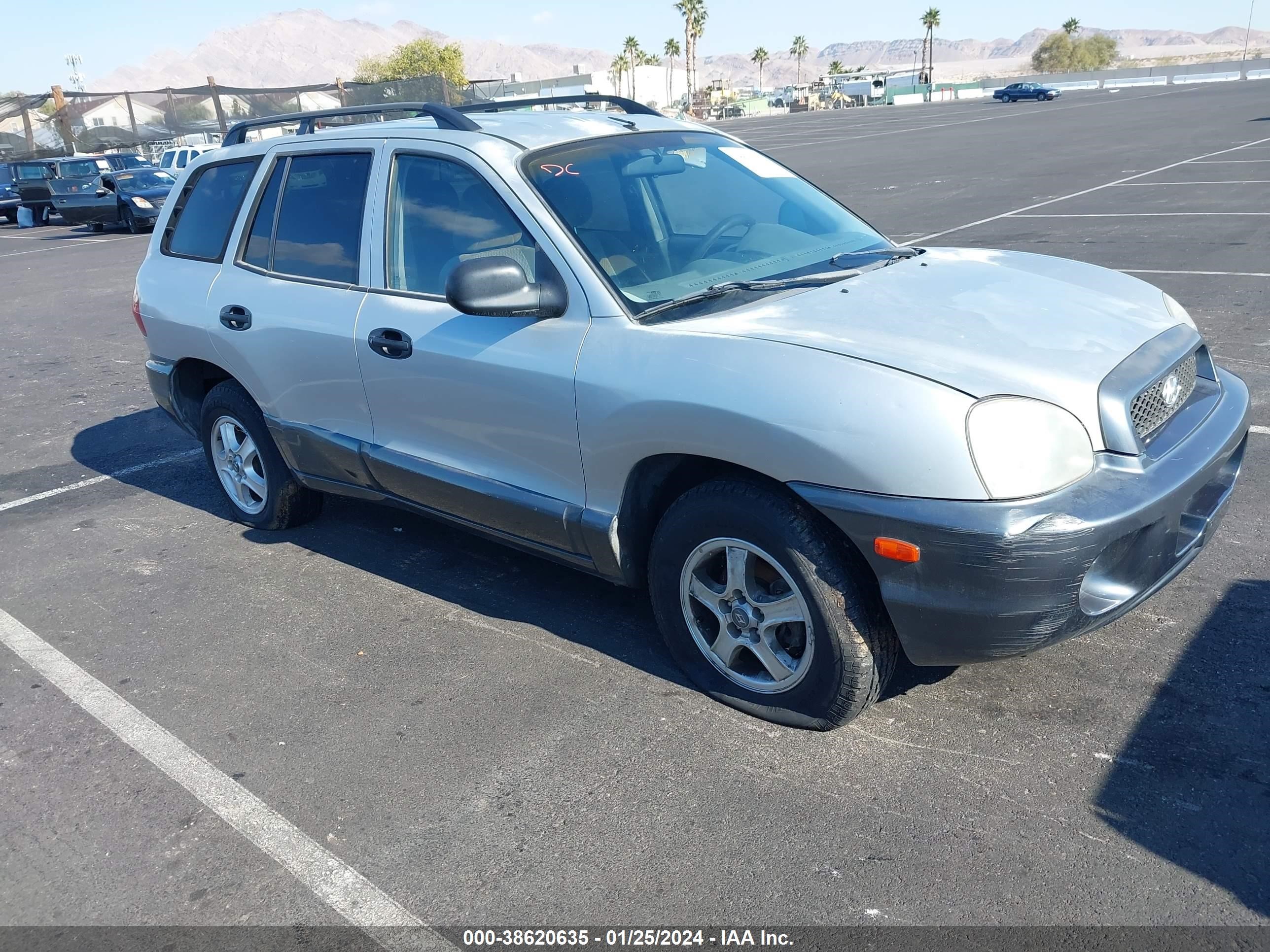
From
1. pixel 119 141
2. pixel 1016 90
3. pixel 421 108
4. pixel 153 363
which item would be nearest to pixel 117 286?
pixel 153 363

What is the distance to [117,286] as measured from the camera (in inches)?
585

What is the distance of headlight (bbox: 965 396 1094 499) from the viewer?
9.05ft

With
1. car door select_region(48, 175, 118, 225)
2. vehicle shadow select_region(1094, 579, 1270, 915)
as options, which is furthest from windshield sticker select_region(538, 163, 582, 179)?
car door select_region(48, 175, 118, 225)

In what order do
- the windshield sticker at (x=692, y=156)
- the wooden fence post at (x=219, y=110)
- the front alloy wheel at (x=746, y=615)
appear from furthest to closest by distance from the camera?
the wooden fence post at (x=219, y=110)
the windshield sticker at (x=692, y=156)
the front alloy wheel at (x=746, y=615)

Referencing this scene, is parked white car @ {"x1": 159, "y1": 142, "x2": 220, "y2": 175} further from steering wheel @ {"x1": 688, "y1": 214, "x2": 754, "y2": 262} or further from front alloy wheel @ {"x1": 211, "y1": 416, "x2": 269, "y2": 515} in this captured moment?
steering wheel @ {"x1": 688, "y1": 214, "x2": 754, "y2": 262}

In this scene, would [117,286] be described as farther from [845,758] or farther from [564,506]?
[845,758]

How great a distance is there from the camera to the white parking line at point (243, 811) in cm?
271

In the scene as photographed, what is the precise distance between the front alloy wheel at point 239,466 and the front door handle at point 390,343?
1.38m

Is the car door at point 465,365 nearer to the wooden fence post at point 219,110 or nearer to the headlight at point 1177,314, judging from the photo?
the headlight at point 1177,314

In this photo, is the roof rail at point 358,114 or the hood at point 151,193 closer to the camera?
the roof rail at point 358,114

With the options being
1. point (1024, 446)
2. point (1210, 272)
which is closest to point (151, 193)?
point (1210, 272)

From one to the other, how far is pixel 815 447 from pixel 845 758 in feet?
3.18

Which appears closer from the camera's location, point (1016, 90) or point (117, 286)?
point (117, 286)

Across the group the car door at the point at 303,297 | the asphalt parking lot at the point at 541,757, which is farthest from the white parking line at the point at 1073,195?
the asphalt parking lot at the point at 541,757
